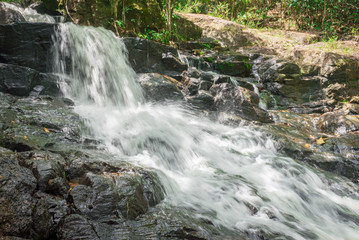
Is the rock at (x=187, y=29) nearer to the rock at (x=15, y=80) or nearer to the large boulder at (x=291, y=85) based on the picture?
the large boulder at (x=291, y=85)

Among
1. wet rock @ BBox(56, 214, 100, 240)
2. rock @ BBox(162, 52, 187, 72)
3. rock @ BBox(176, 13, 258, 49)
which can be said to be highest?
rock @ BBox(176, 13, 258, 49)

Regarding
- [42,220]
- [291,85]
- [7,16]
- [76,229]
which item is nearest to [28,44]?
[7,16]

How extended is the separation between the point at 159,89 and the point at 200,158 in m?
3.22

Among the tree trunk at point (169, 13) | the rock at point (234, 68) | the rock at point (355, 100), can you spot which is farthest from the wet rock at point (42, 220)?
the rock at point (355, 100)

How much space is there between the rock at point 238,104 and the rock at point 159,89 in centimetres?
128

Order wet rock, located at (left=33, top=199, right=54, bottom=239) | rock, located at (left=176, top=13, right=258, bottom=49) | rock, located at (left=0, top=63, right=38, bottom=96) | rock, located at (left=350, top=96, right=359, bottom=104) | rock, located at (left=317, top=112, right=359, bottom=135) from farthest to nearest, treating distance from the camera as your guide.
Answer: rock, located at (left=176, top=13, right=258, bottom=49) → rock, located at (left=350, top=96, right=359, bottom=104) → rock, located at (left=317, top=112, right=359, bottom=135) → rock, located at (left=0, top=63, right=38, bottom=96) → wet rock, located at (left=33, top=199, right=54, bottom=239)

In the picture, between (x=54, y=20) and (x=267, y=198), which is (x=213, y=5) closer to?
(x=54, y=20)

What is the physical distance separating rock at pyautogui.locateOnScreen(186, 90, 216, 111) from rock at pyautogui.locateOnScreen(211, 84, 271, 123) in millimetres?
177

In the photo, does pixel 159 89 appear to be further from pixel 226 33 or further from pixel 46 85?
pixel 226 33

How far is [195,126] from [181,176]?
2451mm

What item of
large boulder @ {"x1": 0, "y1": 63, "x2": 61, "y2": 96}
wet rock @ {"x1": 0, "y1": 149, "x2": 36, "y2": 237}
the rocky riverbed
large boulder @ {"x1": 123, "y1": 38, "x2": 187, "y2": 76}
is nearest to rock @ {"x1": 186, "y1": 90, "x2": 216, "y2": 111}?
the rocky riverbed

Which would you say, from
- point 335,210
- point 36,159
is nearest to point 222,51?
point 335,210

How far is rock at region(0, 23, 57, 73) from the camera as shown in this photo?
19.8ft

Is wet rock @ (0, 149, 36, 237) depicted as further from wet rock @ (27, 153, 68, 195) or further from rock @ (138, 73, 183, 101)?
rock @ (138, 73, 183, 101)
